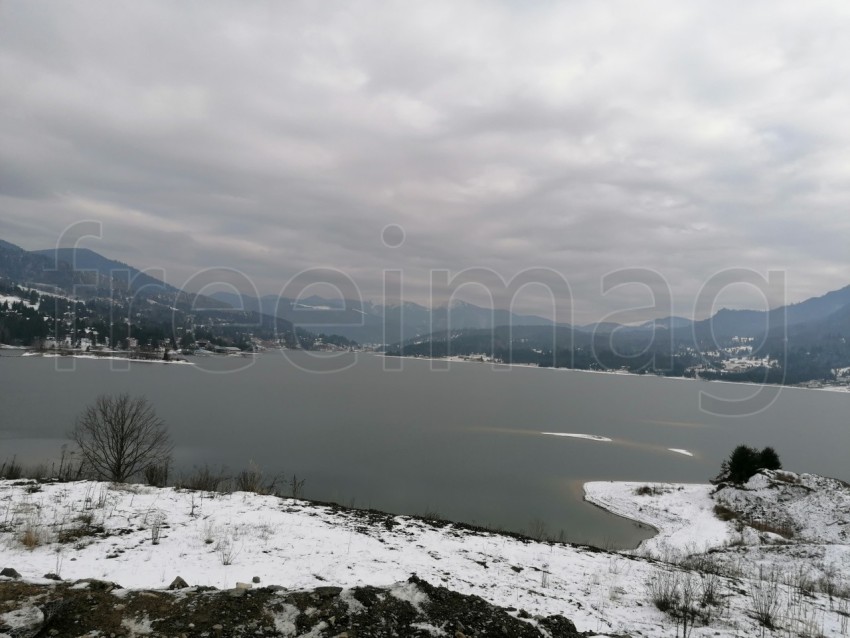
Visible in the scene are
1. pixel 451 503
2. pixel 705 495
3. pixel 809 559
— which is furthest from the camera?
pixel 705 495

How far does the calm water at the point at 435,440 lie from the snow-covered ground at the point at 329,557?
13020 millimetres

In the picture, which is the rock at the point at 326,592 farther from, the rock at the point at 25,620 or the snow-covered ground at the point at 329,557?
the rock at the point at 25,620

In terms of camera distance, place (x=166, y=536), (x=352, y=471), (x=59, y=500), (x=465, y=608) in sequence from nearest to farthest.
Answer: (x=465, y=608) < (x=166, y=536) < (x=59, y=500) < (x=352, y=471)

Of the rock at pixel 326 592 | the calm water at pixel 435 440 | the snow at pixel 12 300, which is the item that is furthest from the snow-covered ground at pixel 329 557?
the snow at pixel 12 300

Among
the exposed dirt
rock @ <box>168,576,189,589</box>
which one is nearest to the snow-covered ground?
rock @ <box>168,576,189,589</box>

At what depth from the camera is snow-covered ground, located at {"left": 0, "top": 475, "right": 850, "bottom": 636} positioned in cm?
563

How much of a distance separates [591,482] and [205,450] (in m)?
27.7

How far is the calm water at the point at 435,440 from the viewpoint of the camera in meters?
24.8

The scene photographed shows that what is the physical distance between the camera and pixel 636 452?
41812 millimetres

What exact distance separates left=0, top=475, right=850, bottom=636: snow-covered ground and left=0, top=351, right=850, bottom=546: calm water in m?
13.0

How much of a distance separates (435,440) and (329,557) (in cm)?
3512

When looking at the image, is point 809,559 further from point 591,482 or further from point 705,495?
point 591,482

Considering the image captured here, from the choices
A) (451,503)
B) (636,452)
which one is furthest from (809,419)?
(451,503)

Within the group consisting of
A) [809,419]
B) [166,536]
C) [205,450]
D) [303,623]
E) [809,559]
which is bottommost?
[809,419]
